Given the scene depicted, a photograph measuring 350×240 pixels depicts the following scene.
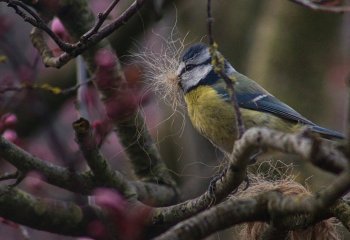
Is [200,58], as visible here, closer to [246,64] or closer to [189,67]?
[189,67]

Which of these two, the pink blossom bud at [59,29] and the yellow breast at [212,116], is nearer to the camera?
the pink blossom bud at [59,29]

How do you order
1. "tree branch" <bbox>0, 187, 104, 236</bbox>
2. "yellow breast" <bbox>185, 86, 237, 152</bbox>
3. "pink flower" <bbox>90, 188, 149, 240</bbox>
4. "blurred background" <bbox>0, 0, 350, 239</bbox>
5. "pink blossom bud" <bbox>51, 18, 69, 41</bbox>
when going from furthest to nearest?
"blurred background" <bbox>0, 0, 350, 239</bbox> < "yellow breast" <bbox>185, 86, 237, 152</bbox> < "pink blossom bud" <bbox>51, 18, 69, 41</bbox> < "tree branch" <bbox>0, 187, 104, 236</bbox> < "pink flower" <bbox>90, 188, 149, 240</bbox>

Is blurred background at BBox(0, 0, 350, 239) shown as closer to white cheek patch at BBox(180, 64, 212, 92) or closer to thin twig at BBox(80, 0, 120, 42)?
white cheek patch at BBox(180, 64, 212, 92)

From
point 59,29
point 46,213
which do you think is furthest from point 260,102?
point 46,213

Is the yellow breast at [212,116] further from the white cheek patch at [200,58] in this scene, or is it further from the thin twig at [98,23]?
the thin twig at [98,23]

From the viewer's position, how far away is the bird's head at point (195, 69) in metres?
2.76

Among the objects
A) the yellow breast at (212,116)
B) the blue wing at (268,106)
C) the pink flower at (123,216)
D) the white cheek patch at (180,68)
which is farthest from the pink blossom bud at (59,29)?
the pink flower at (123,216)

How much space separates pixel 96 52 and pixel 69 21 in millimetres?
147

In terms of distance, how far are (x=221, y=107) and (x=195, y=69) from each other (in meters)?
Result: 0.21

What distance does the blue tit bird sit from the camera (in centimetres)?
264

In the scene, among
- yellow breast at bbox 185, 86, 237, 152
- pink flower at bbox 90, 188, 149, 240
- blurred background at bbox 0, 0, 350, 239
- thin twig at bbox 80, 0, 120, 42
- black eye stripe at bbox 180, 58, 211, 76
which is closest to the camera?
pink flower at bbox 90, 188, 149, 240

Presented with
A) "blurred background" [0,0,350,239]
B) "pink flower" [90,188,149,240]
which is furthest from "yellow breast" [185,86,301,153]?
"pink flower" [90,188,149,240]

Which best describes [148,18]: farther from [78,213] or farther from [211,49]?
[211,49]

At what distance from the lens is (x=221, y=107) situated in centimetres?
268
